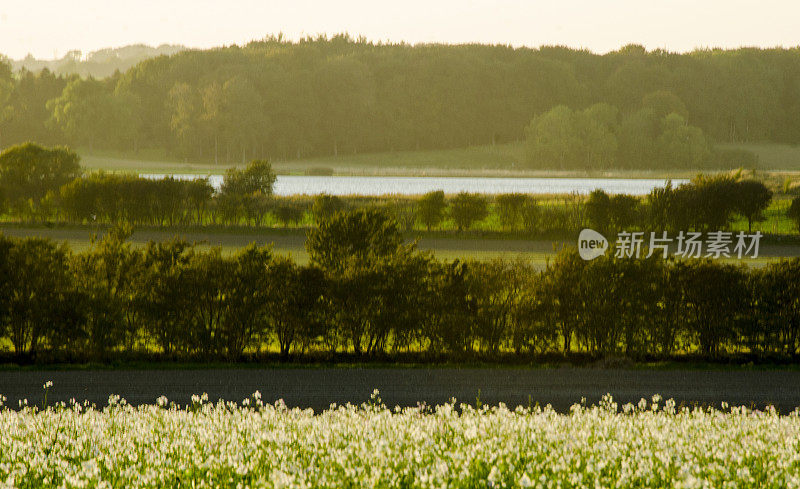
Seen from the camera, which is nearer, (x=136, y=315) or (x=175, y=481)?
(x=175, y=481)

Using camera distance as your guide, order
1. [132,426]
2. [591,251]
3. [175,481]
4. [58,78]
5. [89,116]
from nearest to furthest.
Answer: [175,481] → [132,426] → [591,251] → [89,116] → [58,78]

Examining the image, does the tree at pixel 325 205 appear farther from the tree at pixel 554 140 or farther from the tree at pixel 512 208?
the tree at pixel 554 140

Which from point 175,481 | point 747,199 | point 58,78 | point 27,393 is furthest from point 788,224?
point 58,78

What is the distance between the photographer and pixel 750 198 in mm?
31000

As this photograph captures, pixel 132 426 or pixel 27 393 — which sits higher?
pixel 132 426

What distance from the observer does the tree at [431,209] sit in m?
31.0

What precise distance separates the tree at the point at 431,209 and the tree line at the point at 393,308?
1799 cm

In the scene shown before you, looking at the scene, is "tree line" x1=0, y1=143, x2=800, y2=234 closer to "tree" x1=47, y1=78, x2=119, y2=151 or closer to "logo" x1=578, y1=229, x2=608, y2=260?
"logo" x1=578, y1=229, x2=608, y2=260

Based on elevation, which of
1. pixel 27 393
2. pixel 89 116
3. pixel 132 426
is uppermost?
pixel 89 116

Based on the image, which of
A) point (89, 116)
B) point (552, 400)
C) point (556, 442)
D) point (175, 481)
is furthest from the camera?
point (89, 116)

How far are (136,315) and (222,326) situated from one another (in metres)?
1.42

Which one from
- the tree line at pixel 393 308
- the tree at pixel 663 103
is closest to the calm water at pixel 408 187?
the tree at pixel 663 103

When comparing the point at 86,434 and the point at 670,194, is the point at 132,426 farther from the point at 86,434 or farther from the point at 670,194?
the point at 670,194

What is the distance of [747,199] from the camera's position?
31.0 meters
